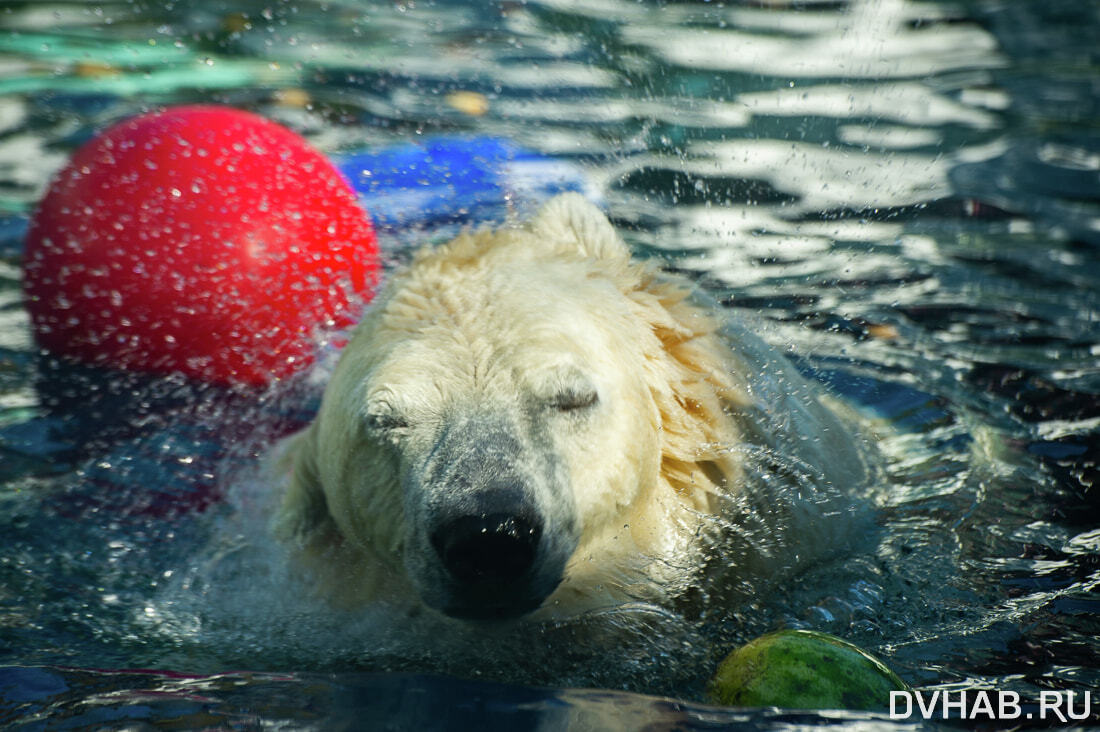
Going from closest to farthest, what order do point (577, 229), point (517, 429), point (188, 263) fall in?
point (517, 429)
point (577, 229)
point (188, 263)

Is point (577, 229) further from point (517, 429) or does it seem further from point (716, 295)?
point (716, 295)

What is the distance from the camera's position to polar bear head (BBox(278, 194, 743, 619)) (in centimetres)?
234

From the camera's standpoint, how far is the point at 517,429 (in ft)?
8.00

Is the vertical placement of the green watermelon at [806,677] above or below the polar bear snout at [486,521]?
below

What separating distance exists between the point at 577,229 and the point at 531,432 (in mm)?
943

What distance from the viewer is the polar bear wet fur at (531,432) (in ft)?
7.72

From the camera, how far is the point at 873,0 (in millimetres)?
10703

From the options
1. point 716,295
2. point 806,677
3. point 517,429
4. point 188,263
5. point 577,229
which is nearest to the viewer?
point 806,677

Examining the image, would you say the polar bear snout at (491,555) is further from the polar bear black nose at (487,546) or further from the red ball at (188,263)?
the red ball at (188,263)

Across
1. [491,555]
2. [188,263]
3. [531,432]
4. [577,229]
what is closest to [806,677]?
[491,555]

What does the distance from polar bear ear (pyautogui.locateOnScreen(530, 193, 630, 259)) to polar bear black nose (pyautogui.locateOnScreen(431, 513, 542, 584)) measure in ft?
3.67

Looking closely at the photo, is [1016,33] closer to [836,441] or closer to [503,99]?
[503,99]

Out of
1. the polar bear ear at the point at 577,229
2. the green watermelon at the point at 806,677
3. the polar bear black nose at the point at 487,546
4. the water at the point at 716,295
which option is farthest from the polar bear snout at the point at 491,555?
the polar bear ear at the point at 577,229

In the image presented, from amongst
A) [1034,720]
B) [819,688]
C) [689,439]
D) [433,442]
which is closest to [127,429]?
[433,442]
